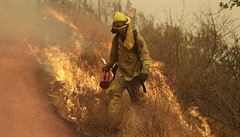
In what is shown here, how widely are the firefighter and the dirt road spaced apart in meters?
0.82

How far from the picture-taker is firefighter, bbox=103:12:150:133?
6359 millimetres

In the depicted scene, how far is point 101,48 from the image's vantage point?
34.9 ft

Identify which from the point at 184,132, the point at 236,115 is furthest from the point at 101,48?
the point at 184,132

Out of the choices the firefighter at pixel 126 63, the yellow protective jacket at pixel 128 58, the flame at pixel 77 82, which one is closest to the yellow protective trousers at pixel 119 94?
the firefighter at pixel 126 63

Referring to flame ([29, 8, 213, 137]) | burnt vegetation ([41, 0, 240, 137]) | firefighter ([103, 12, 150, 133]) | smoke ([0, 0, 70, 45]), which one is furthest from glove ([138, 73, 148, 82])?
smoke ([0, 0, 70, 45])

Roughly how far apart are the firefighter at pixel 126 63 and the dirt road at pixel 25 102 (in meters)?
0.82

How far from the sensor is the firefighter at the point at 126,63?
250 inches

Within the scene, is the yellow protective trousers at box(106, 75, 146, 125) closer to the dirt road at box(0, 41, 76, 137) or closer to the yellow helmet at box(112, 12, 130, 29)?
the dirt road at box(0, 41, 76, 137)

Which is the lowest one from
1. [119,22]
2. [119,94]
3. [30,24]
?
[30,24]

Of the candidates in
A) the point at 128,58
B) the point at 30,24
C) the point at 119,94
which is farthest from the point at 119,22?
the point at 30,24

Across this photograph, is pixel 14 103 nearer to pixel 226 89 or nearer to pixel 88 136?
pixel 88 136

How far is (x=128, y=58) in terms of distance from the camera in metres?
6.67

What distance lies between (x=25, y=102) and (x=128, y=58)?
2.06 metres

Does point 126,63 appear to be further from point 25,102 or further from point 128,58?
point 25,102
